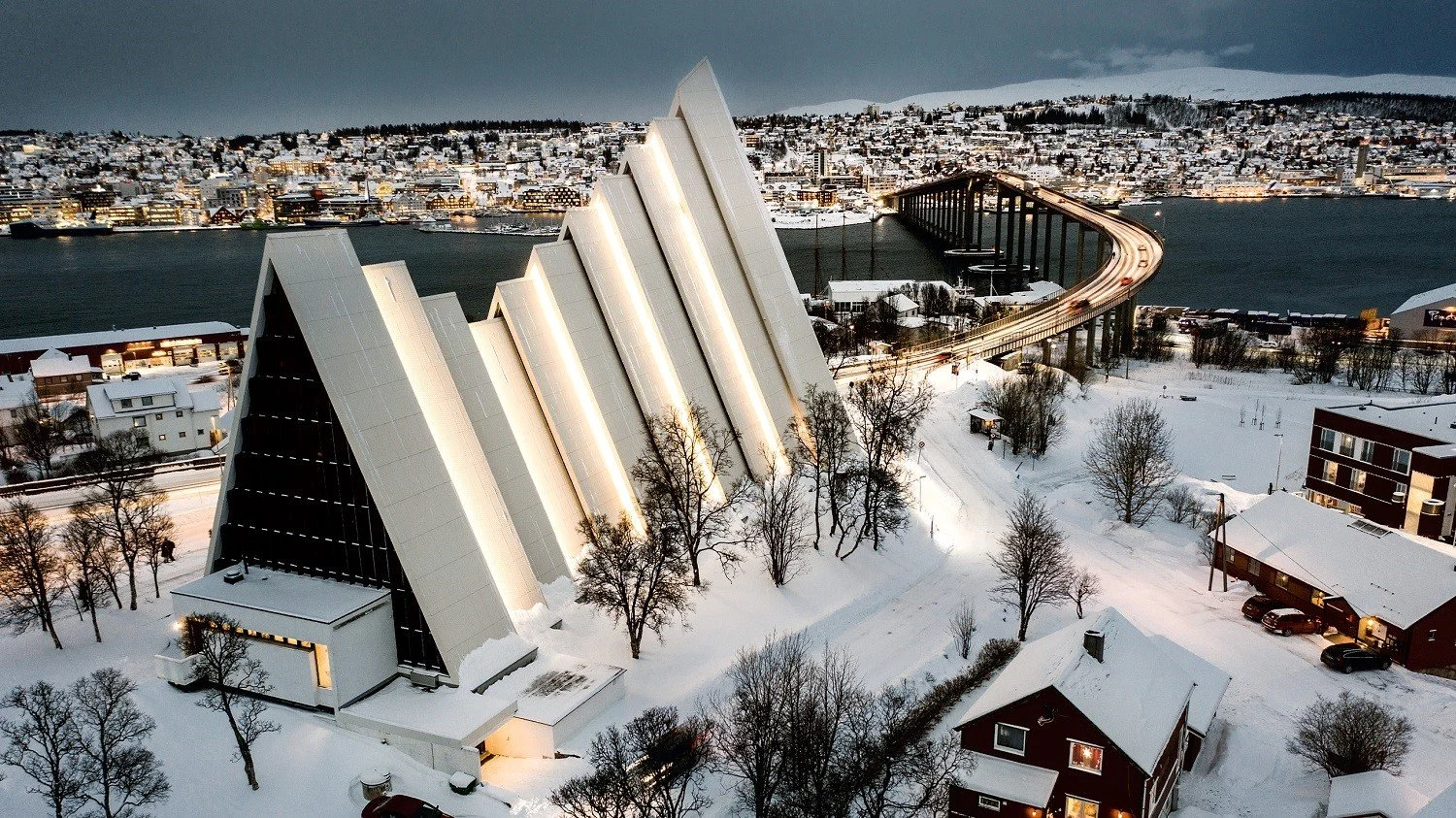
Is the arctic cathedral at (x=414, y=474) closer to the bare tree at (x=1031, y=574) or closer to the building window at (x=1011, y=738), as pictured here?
the building window at (x=1011, y=738)

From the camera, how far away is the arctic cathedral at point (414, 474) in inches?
883

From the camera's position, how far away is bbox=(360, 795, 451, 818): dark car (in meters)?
17.5

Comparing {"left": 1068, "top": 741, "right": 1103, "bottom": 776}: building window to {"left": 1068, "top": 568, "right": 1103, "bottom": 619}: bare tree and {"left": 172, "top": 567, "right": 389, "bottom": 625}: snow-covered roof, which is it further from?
{"left": 172, "top": 567, "right": 389, "bottom": 625}: snow-covered roof

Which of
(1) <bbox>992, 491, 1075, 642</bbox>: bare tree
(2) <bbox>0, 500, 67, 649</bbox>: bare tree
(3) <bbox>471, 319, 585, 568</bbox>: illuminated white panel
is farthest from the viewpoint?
(3) <bbox>471, 319, 585, 568</bbox>: illuminated white panel

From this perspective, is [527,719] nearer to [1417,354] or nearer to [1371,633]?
[1371,633]

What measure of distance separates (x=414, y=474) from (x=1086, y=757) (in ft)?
54.5

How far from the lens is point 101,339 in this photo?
73.1m

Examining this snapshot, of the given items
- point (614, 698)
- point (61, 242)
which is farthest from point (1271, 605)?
point (61, 242)

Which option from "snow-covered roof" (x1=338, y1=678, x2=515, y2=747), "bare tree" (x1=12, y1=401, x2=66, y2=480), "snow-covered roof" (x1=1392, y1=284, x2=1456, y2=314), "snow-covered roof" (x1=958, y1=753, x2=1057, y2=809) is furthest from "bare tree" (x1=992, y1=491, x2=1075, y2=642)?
"snow-covered roof" (x1=1392, y1=284, x2=1456, y2=314)

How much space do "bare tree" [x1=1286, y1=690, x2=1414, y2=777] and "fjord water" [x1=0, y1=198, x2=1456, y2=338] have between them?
272 feet

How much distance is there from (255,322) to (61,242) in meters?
197

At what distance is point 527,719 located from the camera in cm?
2153

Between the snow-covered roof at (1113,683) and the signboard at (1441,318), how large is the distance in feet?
221

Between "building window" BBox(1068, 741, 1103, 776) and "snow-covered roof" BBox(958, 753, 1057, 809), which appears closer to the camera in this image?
"snow-covered roof" BBox(958, 753, 1057, 809)
